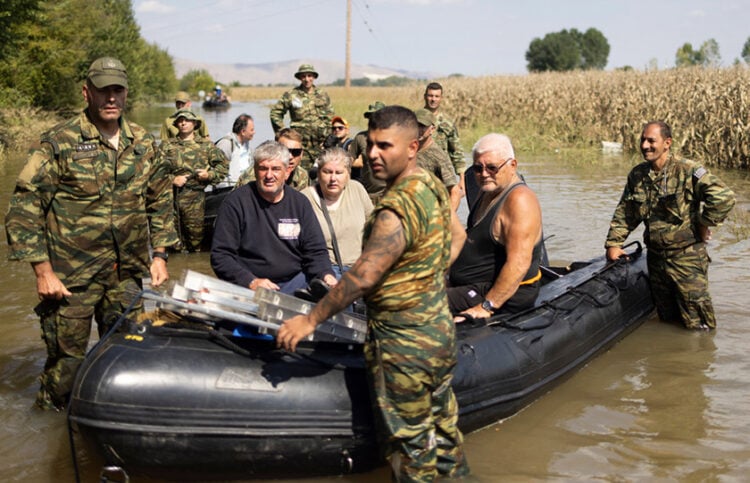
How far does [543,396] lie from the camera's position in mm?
5293

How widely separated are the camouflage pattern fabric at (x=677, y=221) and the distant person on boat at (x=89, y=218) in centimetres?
386

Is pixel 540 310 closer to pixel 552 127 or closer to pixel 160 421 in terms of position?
pixel 160 421

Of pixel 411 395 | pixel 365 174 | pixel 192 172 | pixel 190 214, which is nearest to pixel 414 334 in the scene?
pixel 411 395

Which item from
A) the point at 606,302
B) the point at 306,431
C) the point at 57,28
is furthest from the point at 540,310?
the point at 57,28

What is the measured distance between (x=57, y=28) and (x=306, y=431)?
31405mm

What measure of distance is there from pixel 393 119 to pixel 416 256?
1.98 feet

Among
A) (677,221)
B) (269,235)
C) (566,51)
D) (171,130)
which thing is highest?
(566,51)

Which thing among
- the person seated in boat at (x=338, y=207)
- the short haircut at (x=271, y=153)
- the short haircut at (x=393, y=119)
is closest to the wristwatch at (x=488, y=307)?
the person seated in boat at (x=338, y=207)

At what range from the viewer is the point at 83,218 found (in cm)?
437

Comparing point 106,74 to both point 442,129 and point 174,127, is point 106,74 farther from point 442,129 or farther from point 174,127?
point 174,127

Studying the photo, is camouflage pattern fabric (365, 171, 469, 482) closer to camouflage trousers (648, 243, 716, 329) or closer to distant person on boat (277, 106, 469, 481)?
distant person on boat (277, 106, 469, 481)

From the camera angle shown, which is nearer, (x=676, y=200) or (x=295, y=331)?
(x=295, y=331)

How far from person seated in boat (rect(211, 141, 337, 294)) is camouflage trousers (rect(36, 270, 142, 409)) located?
0.61m

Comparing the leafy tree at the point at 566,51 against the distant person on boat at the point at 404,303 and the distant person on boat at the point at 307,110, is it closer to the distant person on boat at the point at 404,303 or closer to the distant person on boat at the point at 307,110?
Result: the distant person on boat at the point at 307,110
